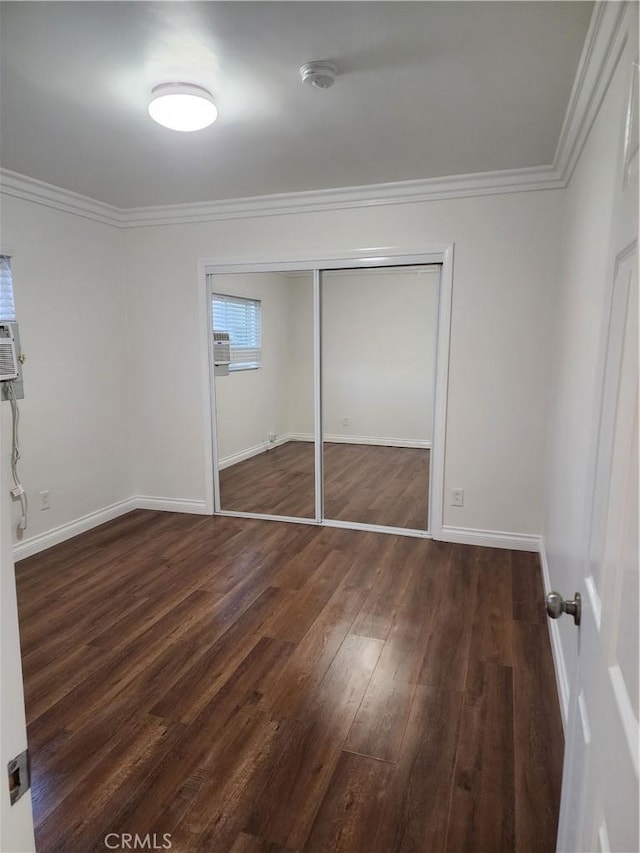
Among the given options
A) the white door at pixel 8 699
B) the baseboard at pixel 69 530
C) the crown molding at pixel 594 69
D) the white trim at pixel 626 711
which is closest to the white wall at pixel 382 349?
the crown molding at pixel 594 69

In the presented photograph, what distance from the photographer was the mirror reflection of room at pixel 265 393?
418cm

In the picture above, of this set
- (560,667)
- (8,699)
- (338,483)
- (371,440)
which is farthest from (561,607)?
(338,483)

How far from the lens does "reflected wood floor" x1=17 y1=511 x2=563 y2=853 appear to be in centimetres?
156

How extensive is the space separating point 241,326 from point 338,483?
1.69 metres

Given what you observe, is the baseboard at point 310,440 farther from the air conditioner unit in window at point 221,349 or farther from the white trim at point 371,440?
the air conditioner unit in window at point 221,349

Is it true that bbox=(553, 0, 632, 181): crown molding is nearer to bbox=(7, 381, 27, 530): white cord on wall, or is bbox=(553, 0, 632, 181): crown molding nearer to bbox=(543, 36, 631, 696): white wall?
bbox=(543, 36, 631, 696): white wall

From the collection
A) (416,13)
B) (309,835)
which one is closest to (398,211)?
(416,13)

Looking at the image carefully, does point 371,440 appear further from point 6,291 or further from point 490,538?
point 6,291

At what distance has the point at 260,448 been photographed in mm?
4652

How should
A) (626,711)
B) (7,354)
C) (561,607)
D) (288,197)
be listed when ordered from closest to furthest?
(626,711), (561,607), (7,354), (288,197)

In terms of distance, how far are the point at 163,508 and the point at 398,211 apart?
10.4 feet

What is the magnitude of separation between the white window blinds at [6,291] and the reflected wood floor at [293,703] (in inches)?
66.6

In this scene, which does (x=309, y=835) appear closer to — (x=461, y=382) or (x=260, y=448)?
(x=461, y=382)

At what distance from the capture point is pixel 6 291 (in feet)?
10.6
